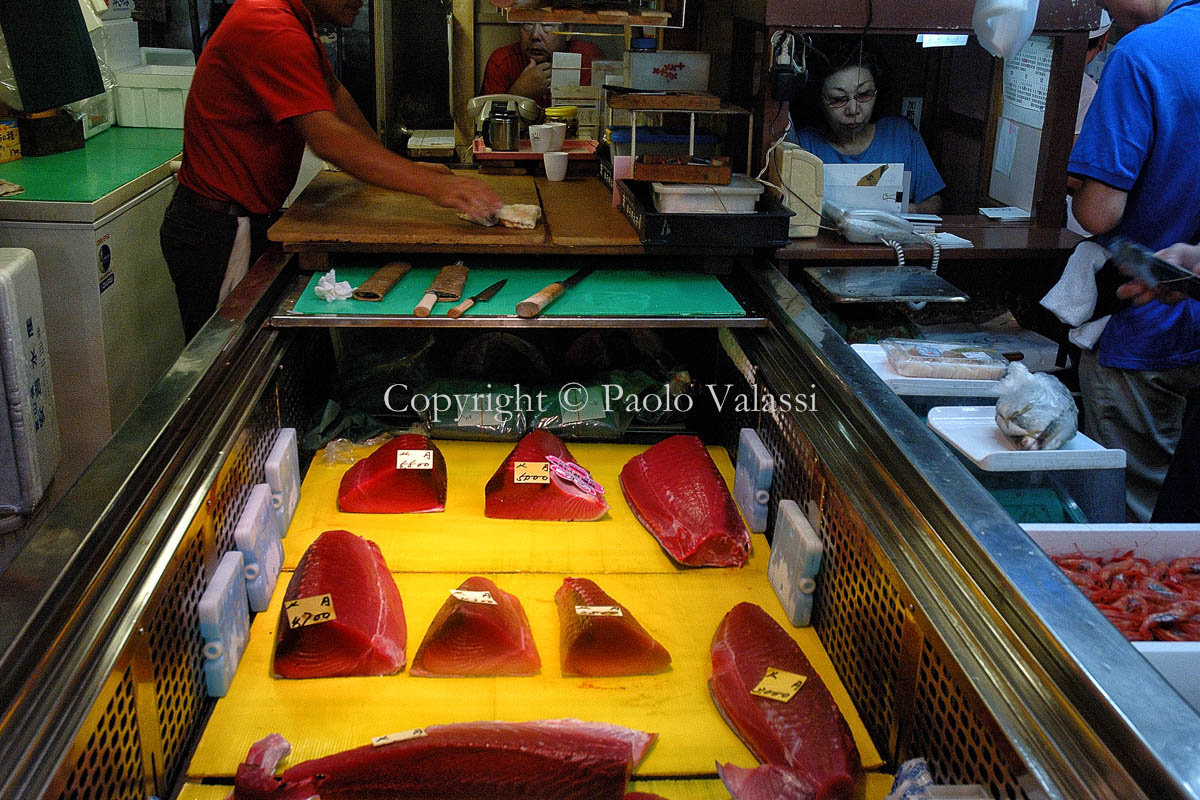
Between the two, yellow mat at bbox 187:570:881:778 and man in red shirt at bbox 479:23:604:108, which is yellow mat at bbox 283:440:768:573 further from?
man in red shirt at bbox 479:23:604:108

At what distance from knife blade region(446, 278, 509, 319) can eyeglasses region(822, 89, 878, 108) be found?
1914mm

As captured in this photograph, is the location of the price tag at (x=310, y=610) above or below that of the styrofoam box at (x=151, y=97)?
below

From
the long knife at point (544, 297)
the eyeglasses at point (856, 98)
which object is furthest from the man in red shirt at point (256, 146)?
the eyeglasses at point (856, 98)

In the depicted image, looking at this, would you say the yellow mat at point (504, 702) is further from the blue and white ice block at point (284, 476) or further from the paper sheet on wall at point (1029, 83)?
the paper sheet on wall at point (1029, 83)

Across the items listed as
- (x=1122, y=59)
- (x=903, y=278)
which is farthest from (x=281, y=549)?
(x=1122, y=59)

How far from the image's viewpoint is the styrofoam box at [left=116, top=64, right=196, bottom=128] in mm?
5273

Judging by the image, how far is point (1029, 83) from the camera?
3902mm

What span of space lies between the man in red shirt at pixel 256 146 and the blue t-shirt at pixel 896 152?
164cm

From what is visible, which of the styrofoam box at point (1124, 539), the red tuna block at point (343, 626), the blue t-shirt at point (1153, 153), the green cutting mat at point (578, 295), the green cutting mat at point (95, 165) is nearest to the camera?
the red tuna block at point (343, 626)

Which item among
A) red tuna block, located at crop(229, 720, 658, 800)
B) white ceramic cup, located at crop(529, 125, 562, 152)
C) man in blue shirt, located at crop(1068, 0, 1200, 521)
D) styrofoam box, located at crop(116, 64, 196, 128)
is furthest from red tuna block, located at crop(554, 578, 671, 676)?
styrofoam box, located at crop(116, 64, 196, 128)

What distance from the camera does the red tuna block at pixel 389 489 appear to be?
7.86ft

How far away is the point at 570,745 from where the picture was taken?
1.56m

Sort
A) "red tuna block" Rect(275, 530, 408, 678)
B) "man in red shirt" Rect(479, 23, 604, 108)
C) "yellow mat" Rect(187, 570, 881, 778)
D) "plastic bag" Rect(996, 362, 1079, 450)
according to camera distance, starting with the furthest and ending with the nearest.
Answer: "man in red shirt" Rect(479, 23, 604, 108)
"plastic bag" Rect(996, 362, 1079, 450)
"red tuna block" Rect(275, 530, 408, 678)
"yellow mat" Rect(187, 570, 881, 778)

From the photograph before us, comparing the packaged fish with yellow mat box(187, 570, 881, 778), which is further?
the packaged fish
